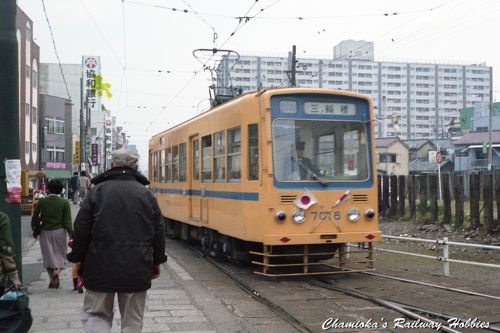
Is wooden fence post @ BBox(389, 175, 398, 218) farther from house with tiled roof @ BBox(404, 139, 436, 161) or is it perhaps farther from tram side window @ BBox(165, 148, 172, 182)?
house with tiled roof @ BBox(404, 139, 436, 161)

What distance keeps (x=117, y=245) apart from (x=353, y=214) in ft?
19.9

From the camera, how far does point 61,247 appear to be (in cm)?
861

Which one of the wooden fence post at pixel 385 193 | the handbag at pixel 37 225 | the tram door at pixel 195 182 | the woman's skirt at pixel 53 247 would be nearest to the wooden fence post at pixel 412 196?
the wooden fence post at pixel 385 193

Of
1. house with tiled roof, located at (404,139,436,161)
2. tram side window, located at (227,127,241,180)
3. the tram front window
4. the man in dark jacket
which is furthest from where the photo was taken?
house with tiled roof, located at (404,139,436,161)

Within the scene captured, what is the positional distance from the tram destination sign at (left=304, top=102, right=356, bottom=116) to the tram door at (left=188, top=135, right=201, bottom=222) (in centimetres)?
354

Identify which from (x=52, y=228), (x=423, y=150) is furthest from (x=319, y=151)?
(x=423, y=150)

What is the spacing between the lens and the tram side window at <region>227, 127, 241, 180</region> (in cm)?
996

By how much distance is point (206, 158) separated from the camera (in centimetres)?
1188

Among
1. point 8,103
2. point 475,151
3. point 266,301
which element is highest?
point 475,151

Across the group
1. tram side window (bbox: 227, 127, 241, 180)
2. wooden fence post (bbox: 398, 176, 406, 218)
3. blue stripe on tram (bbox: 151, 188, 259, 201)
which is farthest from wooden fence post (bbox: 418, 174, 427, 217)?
tram side window (bbox: 227, 127, 241, 180)

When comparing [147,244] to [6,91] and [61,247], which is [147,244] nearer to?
[6,91]

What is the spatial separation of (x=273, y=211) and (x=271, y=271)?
1953 mm

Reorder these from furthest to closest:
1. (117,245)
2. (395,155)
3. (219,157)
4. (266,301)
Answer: (395,155)
(219,157)
(266,301)
(117,245)

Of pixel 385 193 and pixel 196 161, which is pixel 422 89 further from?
pixel 196 161
